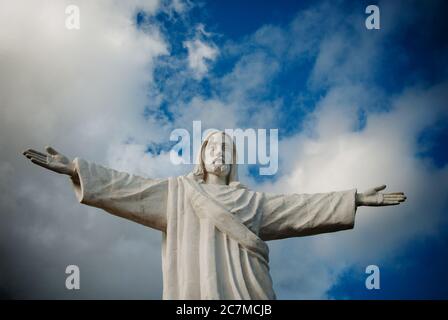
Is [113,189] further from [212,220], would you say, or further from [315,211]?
[315,211]

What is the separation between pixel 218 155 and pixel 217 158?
7 centimetres

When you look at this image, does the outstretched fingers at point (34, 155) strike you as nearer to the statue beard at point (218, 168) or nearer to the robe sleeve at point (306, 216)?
the statue beard at point (218, 168)

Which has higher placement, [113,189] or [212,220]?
[113,189]

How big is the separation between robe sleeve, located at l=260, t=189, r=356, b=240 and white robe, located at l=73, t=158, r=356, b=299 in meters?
0.02

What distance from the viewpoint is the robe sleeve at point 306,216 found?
16.6 m

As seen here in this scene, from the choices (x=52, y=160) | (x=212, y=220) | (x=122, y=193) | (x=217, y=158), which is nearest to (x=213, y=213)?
(x=212, y=220)

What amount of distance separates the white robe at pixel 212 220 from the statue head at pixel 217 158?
0.37 meters

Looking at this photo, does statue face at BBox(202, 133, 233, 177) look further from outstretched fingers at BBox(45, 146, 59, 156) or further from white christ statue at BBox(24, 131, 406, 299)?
outstretched fingers at BBox(45, 146, 59, 156)

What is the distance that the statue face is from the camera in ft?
55.9

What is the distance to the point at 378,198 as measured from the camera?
16.6 metres

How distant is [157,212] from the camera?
53.2ft

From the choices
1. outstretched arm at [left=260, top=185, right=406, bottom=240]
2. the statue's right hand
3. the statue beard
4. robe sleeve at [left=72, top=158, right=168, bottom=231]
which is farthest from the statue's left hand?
the statue's right hand
